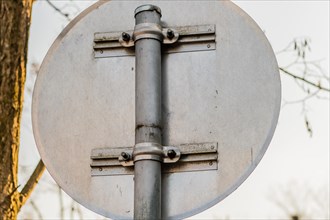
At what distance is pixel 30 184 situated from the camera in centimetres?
598

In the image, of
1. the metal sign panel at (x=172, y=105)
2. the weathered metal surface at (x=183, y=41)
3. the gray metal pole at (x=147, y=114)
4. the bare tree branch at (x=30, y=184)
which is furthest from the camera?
the bare tree branch at (x=30, y=184)

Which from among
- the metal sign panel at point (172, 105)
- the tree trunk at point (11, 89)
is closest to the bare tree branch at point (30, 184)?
the tree trunk at point (11, 89)

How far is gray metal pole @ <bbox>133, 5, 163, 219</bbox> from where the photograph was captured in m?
1.76

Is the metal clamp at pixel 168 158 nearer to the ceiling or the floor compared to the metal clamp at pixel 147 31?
nearer to the floor

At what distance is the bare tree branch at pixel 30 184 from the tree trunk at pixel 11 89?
0.10 metres

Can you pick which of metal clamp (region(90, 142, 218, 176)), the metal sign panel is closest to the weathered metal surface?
the metal sign panel

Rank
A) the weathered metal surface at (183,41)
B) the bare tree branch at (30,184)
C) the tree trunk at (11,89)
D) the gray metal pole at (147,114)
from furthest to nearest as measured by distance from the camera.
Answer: the bare tree branch at (30,184) < the tree trunk at (11,89) < the weathered metal surface at (183,41) < the gray metal pole at (147,114)

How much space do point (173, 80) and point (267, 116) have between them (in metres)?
0.25

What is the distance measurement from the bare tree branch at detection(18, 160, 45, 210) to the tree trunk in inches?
3.8

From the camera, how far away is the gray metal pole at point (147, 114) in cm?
176

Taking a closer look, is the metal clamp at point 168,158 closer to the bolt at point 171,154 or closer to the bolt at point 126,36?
the bolt at point 171,154

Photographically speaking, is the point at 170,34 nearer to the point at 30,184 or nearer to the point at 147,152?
the point at 147,152

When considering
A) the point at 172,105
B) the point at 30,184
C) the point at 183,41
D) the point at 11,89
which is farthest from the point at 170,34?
the point at 30,184

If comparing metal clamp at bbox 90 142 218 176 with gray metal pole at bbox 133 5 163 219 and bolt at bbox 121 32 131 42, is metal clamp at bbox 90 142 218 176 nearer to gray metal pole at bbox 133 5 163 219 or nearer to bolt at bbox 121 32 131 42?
gray metal pole at bbox 133 5 163 219
